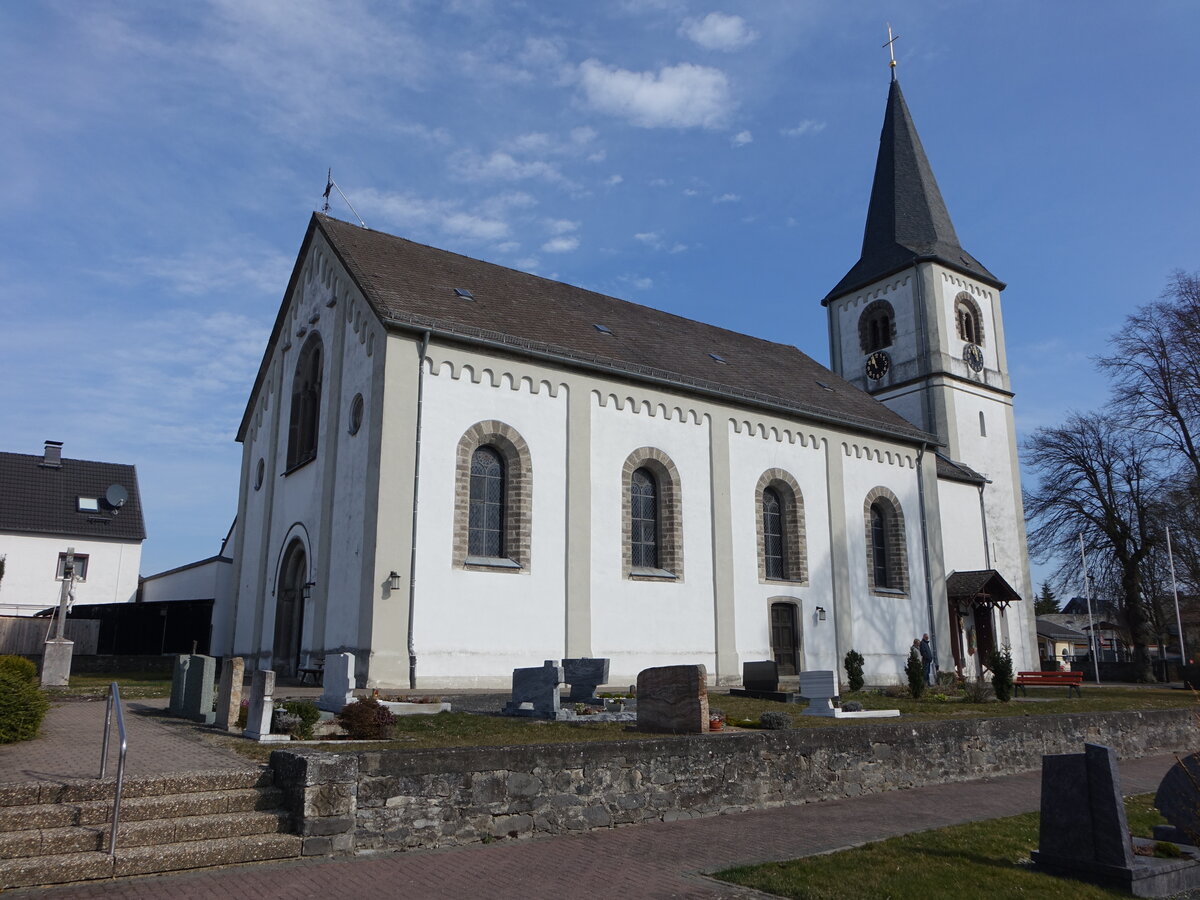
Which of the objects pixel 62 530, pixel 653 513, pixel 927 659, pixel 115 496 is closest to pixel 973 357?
pixel 927 659

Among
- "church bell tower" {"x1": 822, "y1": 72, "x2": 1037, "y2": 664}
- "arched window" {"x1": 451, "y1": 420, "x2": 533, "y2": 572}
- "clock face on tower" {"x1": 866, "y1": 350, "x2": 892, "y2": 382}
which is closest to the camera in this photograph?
"arched window" {"x1": 451, "y1": 420, "x2": 533, "y2": 572}

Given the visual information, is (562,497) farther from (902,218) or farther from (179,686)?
(902,218)

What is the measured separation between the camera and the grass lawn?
6.64 meters

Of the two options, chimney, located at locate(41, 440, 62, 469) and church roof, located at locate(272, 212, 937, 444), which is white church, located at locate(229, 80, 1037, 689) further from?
chimney, located at locate(41, 440, 62, 469)

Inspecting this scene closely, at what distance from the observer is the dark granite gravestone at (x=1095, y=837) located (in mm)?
6996

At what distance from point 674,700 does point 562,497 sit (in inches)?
339

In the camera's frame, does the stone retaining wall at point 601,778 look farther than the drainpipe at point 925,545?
No

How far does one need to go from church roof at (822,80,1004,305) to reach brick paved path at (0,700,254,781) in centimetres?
3051

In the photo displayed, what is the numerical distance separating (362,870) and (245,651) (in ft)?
58.8

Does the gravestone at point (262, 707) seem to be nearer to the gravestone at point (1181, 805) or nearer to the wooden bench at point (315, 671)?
the wooden bench at point (315, 671)

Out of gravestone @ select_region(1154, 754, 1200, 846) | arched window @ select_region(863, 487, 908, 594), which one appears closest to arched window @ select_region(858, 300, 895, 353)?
arched window @ select_region(863, 487, 908, 594)

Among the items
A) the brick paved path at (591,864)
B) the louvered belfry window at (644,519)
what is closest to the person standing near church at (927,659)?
the louvered belfry window at (644,519)

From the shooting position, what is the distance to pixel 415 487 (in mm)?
17375

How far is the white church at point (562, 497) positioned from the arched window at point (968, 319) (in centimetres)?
582
